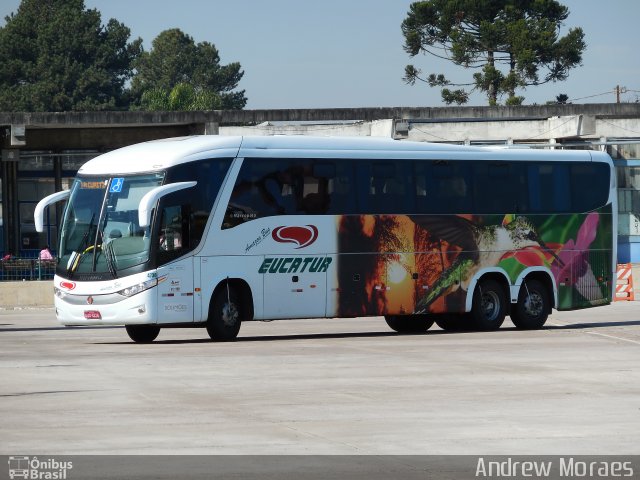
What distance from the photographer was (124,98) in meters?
127

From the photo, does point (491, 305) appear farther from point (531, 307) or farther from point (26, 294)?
point (26, 294)

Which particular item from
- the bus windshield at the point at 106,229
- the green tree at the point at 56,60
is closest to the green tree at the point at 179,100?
the green tree at the point at 56,60

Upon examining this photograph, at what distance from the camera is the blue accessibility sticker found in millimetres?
23969

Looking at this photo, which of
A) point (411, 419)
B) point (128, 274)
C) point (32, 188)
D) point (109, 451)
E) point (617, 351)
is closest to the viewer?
point (109, 451)

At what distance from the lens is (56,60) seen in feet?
390

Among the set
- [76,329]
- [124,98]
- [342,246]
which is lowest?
[76,329]

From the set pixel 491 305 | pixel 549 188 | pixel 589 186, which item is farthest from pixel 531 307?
pixel 589 186

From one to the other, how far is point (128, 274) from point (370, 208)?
5.11 metres

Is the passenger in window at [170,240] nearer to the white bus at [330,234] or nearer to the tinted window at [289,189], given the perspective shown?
the white bus at [330,234]

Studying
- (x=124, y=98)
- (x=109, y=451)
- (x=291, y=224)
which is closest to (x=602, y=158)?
(x=291, y=224)

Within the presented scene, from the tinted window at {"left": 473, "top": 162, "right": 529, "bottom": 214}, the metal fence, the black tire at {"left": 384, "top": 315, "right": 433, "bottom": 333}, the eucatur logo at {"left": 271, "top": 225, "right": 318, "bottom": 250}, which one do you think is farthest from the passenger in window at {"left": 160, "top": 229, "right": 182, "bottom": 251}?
the metal fence

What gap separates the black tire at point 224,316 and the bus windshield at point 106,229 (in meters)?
1.60

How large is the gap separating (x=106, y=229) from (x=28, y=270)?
64.4ft

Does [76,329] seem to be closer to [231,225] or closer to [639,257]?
[231,225]
